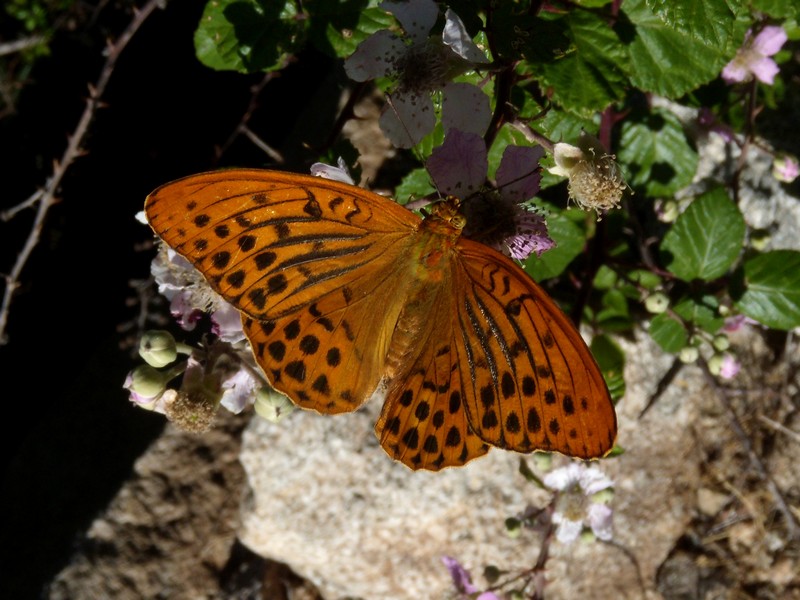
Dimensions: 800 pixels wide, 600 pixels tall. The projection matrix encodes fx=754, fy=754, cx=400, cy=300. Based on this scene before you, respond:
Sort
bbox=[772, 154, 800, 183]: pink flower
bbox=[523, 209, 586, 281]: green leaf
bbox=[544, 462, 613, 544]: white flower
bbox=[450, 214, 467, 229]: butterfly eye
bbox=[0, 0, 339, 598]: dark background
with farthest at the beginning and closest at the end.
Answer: bbox=[0, 0, 339, 598]: dark background
bbox=[772, 154, 800, 183]: pink flower
bbox=[544, 462, 613, 544]: white flower
bbox=[523, 209, 586, 281]: green leaf
bbox=[450, 214, 467, 229]: butterfly eye

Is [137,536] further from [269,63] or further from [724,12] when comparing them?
[724,12]

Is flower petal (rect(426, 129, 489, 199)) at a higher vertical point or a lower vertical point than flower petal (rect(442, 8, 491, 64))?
lower

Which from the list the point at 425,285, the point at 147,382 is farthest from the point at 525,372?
the point at 147,382

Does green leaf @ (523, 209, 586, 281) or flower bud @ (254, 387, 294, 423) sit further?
green leaf @ (523, 209, 586, 281)

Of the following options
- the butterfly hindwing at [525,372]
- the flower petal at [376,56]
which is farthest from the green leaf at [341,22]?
the butterfly hindwing at [525,372]

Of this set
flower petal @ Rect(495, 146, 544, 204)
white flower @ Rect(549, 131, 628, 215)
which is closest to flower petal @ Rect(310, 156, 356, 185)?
flower petal @ Rect(495, 146, 544, 204)

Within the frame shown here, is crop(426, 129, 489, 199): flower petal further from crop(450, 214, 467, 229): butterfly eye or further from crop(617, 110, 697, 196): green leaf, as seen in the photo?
crop(617, 110, 697, 196): green leaf
